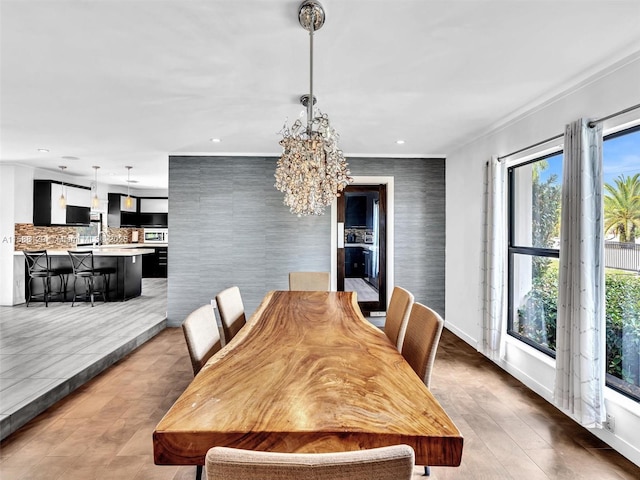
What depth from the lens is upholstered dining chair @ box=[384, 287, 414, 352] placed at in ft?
7.09

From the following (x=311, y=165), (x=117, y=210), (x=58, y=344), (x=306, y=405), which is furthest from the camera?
(x=117, y=210)

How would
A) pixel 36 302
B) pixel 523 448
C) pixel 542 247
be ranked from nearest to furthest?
pixel 523 448 < pixel 542 247 < pixel 36 302

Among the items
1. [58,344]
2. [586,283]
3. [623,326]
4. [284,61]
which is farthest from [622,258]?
[58,344]

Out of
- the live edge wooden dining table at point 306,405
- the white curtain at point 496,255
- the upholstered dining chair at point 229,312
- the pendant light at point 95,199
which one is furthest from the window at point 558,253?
the pendant light at point 95,199

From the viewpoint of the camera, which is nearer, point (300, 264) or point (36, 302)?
point (300, 264)

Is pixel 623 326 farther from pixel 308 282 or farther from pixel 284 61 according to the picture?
pixel 284 61

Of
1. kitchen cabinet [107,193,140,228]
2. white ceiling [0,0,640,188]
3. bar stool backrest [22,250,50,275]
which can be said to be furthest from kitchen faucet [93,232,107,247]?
white ceiling [0,0,640,188]

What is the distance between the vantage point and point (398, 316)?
2.29 meters

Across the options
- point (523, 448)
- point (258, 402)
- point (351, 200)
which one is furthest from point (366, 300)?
point (258, 402)

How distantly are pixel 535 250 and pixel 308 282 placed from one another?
7.70 feet

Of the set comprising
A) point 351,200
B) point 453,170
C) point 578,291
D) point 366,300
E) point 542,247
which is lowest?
point 366,300

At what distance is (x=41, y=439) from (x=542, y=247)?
4340mm

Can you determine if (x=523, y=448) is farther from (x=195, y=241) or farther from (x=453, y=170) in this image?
(x=195, y=241)

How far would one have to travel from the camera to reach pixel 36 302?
5977 millimetres
